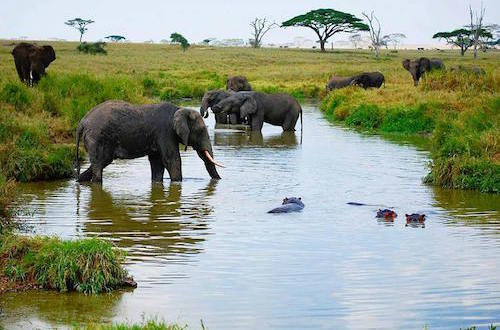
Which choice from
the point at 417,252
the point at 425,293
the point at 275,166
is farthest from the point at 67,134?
the point at 425,293

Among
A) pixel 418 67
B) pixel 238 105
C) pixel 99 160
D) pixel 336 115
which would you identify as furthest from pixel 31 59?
pixel 418 67

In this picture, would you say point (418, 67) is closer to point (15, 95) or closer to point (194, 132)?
point (15, 95)

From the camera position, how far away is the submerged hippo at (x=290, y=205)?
12703 millimetres

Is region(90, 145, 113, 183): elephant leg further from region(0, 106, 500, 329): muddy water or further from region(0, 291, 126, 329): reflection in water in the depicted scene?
region(0, 291, 126, 329): reflection in water

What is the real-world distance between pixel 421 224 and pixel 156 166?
16.8 feet

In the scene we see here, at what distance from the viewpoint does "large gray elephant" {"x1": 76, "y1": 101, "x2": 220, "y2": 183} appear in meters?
14.7

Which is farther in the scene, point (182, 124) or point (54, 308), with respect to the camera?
point (182, 124)

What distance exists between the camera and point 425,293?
8.55 m

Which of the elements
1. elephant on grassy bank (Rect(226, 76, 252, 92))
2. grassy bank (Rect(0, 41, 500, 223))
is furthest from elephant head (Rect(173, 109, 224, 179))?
elephant on grassy bank (Rect(226, 76, 252, 92))

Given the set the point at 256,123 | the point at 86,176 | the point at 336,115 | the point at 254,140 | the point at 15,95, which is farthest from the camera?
the point at 336,115

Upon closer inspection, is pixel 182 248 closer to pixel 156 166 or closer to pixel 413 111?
pixel 156 166

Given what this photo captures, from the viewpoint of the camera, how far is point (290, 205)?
12.8 metres

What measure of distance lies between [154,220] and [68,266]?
3980 mm

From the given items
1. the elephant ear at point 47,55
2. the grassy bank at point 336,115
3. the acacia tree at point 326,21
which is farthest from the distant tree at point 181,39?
the elephant ear at point 47,55
